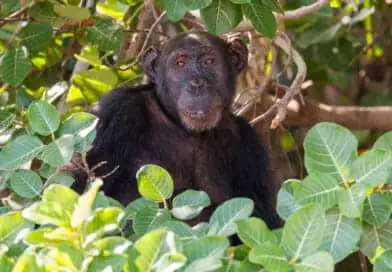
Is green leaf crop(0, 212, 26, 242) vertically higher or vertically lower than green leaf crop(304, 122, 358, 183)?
lower

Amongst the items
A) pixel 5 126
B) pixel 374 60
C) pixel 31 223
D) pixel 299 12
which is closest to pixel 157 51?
pixel 299 12

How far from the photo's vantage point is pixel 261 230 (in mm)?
3598

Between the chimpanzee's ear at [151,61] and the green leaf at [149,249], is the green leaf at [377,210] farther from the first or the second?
the chimpanzee's ear at [151,61]

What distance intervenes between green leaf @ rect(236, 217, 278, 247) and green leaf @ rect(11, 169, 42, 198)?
906 millimetres

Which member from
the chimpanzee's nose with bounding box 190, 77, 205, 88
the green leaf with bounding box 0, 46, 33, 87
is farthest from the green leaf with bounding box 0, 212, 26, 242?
the chimpanzee's nose with bounding box 190, 77, 205, 88

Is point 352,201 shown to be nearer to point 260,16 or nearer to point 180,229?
point 180,229

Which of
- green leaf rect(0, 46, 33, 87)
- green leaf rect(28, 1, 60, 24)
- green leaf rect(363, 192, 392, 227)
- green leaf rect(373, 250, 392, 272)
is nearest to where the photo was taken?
green leaf rect(373, 250, 392, 272)

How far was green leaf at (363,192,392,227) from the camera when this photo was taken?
3.76 metres

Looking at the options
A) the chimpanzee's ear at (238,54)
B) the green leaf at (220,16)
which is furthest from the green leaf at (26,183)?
the chimpanzee's ear at (238,54)

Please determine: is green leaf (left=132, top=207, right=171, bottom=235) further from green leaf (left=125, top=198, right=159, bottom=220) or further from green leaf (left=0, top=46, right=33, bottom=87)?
green leaf (left=0, top=46, right=33, bottom=87)

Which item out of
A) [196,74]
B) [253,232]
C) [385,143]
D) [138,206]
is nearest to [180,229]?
[253,232]

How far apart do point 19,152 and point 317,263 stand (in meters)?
1.44

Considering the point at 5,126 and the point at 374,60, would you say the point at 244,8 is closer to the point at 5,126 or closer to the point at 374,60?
the point at 5,126

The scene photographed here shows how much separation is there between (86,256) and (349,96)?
6337 mm
